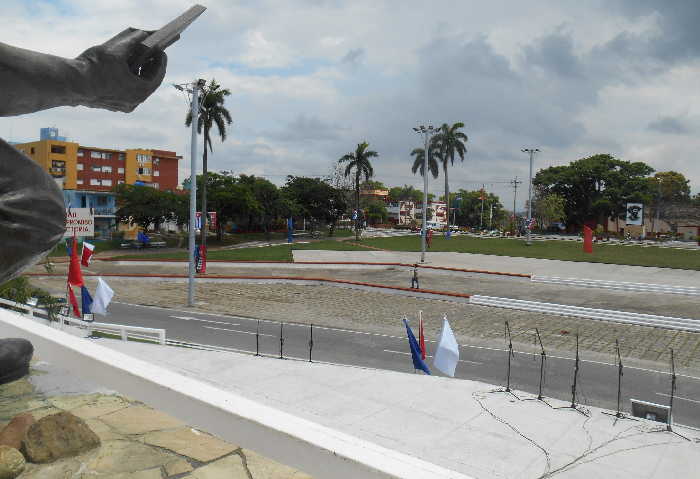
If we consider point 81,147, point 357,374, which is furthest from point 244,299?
point 81,147

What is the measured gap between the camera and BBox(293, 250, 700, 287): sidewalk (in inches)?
1388

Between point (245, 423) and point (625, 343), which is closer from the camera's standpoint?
point (245, 423)

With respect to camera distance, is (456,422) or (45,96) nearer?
(45,96)

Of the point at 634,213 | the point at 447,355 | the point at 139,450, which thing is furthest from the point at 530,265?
the point at 634,213

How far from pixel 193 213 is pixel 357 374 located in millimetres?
14557

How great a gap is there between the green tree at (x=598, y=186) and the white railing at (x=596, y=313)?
67.9 meters

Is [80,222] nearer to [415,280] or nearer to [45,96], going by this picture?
[45,96]

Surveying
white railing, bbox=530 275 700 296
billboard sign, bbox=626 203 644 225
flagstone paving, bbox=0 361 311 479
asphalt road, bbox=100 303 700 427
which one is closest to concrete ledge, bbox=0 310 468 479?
flagstone paving, bbox=0 361 311 479

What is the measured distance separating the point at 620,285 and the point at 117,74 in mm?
32512

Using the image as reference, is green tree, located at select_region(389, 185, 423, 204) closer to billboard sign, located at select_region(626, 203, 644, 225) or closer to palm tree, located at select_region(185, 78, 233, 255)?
→ billboard sign, located at select_region(626, 203, 644, 225)

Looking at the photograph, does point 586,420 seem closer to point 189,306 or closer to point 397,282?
point 189,306

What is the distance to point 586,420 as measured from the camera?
11.1m

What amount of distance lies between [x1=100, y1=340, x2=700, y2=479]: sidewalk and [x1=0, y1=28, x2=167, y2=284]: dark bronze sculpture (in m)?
6.88

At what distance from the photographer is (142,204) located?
180 feet
